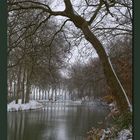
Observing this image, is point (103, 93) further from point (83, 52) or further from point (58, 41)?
point (58, 41)

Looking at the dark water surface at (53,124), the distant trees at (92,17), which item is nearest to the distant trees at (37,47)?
the distant trees at (92,17)

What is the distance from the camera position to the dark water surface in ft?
23.6

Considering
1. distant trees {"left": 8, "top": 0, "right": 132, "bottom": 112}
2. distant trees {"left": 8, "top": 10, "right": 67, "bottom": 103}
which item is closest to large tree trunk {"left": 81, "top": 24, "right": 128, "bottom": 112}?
distant trees {"left": 8, "top": 0, "right": 132, "bottom": 112}

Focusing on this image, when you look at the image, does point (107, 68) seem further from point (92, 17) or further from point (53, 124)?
point (53, 124)

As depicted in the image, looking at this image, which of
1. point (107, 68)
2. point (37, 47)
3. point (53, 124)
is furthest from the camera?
point (53, 124)

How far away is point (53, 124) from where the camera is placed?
8578mm

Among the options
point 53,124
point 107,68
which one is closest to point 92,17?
point 107,68

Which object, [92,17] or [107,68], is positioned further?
[92,17]

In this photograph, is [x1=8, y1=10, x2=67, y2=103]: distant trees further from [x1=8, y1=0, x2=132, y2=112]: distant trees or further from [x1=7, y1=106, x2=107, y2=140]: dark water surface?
[x1=7, y1=106, x2=107, y2=140]: dark water surface

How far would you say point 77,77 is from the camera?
4016 millimetres

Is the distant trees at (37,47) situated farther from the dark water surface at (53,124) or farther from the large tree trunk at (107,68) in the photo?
the dark water surface at (53,124)

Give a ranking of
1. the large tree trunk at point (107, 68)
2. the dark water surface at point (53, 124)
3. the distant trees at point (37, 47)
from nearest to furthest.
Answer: the distant trees at point (37, 47) → the large tree trunk at point (107, 68) → the dark water surface at point (53, 124)

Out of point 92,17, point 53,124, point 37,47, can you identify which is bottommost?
point 53,124

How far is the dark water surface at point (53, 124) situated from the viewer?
720 centimetres
